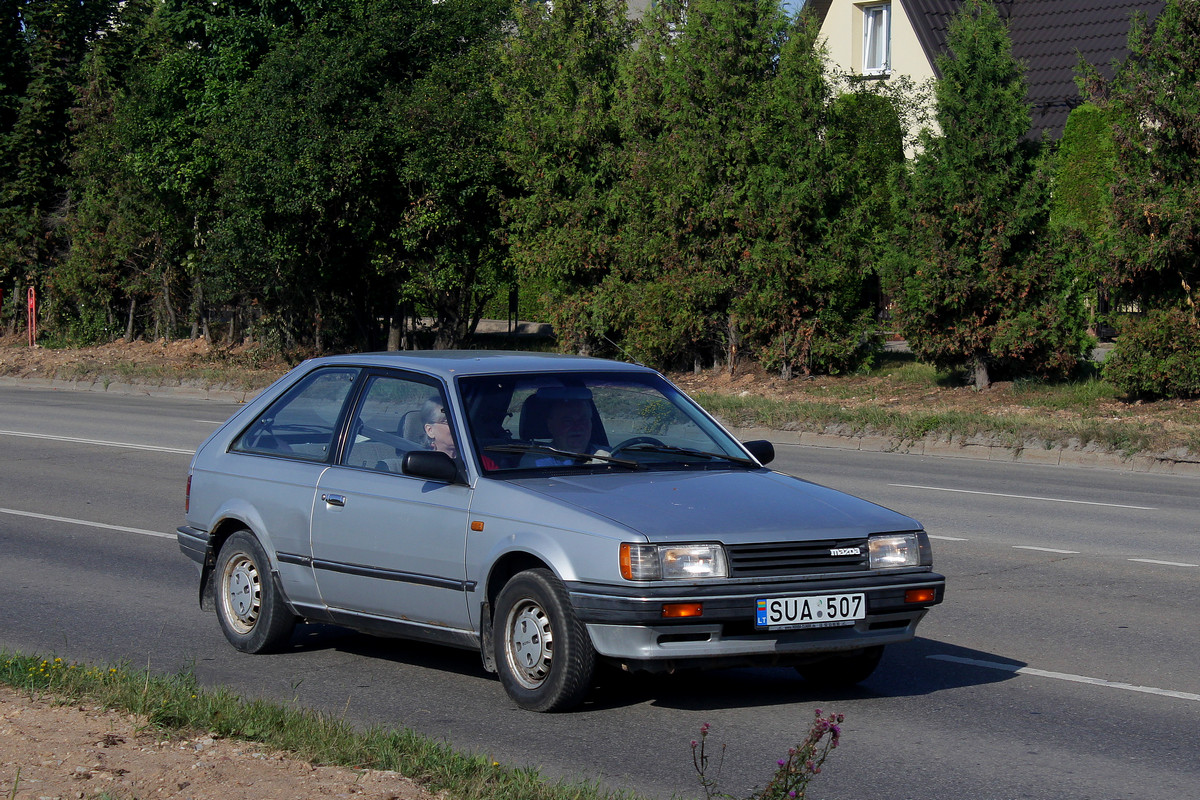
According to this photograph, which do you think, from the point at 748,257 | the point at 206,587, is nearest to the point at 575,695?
the point at 206,587

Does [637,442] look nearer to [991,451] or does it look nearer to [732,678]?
[732,678]

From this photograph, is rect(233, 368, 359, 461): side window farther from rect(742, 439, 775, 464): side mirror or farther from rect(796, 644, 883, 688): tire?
rect(796, 644, 883, 688): tire

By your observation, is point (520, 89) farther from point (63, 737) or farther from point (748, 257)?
point (63, 737)

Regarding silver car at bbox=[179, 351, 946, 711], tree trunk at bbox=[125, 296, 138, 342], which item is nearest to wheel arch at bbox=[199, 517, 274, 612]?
silver car at bbox=[179, 351, 946, 711]

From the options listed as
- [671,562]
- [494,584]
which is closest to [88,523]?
[494,584]

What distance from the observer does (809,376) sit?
25266mm

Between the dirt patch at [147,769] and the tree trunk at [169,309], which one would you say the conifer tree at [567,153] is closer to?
the tree trunk at [169,309]

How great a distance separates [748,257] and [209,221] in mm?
14648

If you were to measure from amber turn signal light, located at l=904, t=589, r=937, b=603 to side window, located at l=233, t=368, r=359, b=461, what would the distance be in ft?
9.68

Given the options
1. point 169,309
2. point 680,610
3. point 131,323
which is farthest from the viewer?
point 131,323

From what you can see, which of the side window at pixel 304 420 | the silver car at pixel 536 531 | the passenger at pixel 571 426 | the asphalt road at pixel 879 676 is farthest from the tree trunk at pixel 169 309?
the passenger at pixel 571 426

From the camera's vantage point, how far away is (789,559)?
18.7ft

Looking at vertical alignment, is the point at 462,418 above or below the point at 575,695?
above

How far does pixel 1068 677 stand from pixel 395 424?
11.6ft
